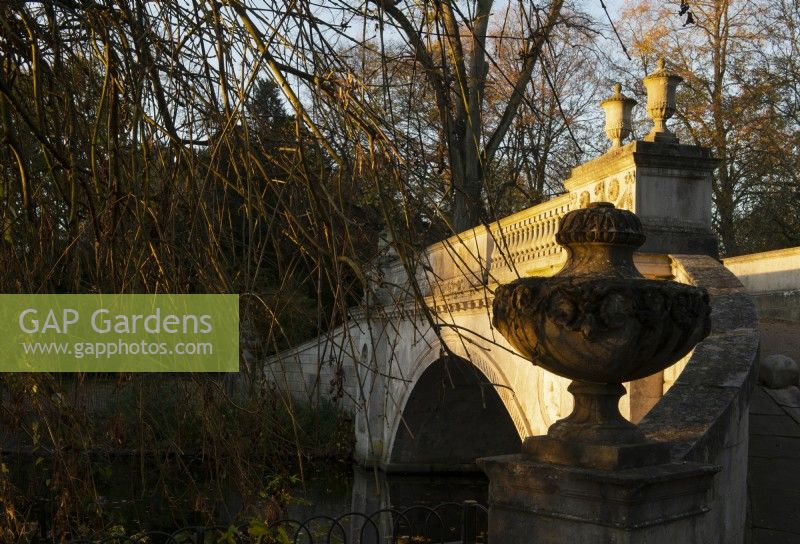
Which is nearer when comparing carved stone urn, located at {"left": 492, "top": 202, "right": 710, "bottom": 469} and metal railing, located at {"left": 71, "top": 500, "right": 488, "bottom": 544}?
carved stone urn, located at {"left": 492, "top": 202, "right": 710, "bottom": 469}

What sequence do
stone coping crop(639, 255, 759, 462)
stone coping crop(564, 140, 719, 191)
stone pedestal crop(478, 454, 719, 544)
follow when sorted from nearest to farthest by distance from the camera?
stone pedestal crop(478, 454, 719, 544) < stone coping crop(639, 255, 759, 462) < stone coping crop(564, 140, 719, 191)

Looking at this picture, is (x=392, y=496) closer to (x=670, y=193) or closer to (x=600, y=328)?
(x=670, y=193)

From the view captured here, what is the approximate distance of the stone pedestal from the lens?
2.82m

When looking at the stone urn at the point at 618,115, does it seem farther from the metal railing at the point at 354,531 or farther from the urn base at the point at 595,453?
the urn base at the point at 595,453

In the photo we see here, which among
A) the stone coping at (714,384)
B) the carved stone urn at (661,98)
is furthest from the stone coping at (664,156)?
the stone coping at (714,384)

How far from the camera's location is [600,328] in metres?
2.88

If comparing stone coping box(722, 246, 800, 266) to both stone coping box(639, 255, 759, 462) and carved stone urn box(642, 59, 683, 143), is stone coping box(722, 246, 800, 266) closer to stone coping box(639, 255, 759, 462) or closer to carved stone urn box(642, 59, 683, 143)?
carved stone urn box(642, 59, 683, 143)

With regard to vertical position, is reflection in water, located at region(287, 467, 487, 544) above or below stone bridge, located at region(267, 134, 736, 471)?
below

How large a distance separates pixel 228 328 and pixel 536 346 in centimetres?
94

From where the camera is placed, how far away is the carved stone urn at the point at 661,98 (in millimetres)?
7012

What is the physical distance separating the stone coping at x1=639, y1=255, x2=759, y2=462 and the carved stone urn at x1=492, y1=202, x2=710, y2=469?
0.66m

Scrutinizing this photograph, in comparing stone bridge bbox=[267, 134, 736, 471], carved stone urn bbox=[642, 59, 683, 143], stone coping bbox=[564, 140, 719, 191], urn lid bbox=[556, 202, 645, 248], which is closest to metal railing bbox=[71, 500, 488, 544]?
stone bridge bbox=[267, 134, 736, 471]

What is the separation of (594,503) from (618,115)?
519 centimetres

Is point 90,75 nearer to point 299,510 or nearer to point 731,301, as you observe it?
point 731,301
